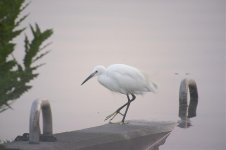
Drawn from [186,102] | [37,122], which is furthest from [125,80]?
[37,122]

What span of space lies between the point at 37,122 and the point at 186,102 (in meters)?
5.00

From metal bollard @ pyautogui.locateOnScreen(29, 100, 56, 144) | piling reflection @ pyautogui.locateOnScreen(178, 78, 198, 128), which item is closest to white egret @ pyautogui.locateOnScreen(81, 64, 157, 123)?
piling reflection @ pyautogui.locateOnScreen(178, 78, 198, 128)

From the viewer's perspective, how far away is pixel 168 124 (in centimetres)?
1229

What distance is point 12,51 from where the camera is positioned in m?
8.70

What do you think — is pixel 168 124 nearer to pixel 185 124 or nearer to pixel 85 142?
pixel 185 124

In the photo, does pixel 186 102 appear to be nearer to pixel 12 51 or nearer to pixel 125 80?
pixel 125 80

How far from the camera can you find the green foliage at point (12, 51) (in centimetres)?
876

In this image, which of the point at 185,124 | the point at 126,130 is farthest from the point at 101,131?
the point at 185,124

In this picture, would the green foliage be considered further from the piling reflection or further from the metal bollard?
the piling reflection

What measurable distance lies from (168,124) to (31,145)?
3.78 metres

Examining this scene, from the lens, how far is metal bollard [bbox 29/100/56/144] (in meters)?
9.11

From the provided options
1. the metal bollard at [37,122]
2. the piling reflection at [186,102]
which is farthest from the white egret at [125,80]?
the metal bollard at [37,122]

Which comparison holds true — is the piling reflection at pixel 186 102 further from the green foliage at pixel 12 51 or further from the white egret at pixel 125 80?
the green foliage at pixel 12 51

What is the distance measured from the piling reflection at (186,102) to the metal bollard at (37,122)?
14.0 feet
